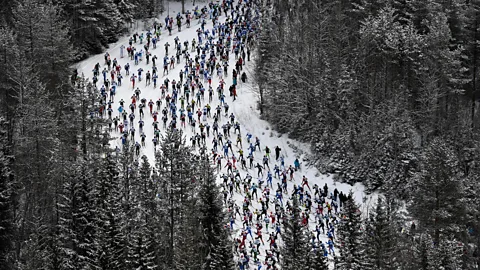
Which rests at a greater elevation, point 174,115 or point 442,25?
point 442,25

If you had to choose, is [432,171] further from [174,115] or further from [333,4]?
[333,4]

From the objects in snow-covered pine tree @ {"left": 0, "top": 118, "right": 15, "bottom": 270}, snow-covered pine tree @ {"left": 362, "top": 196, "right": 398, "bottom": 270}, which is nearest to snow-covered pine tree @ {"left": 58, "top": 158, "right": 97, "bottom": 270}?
snow-covered pine tree @ {"left": 0, "top": 118, "right": 15, "bottom": 270}

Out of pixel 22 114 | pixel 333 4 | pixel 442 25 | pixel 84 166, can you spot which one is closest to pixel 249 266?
pixel 84 166

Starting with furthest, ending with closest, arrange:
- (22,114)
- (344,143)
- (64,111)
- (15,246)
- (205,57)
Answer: (205,57) < (344,143) < (64,111) < (22,114) < (15,246)

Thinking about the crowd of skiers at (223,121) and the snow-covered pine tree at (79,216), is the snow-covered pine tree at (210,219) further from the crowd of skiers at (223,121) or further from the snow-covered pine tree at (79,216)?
the snow-covered pine tree at (79,216)

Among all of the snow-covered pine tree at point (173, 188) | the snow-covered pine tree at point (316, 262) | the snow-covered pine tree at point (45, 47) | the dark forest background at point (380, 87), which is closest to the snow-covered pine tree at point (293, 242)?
the snow-covered pine tree at point (316, 262)

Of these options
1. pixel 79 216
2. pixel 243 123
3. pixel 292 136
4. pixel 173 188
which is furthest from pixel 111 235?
pixel 292 136

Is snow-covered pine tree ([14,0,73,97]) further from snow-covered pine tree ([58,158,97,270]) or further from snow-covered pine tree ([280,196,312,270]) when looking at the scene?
snow-covered pine tree ([280,196,312,270])
